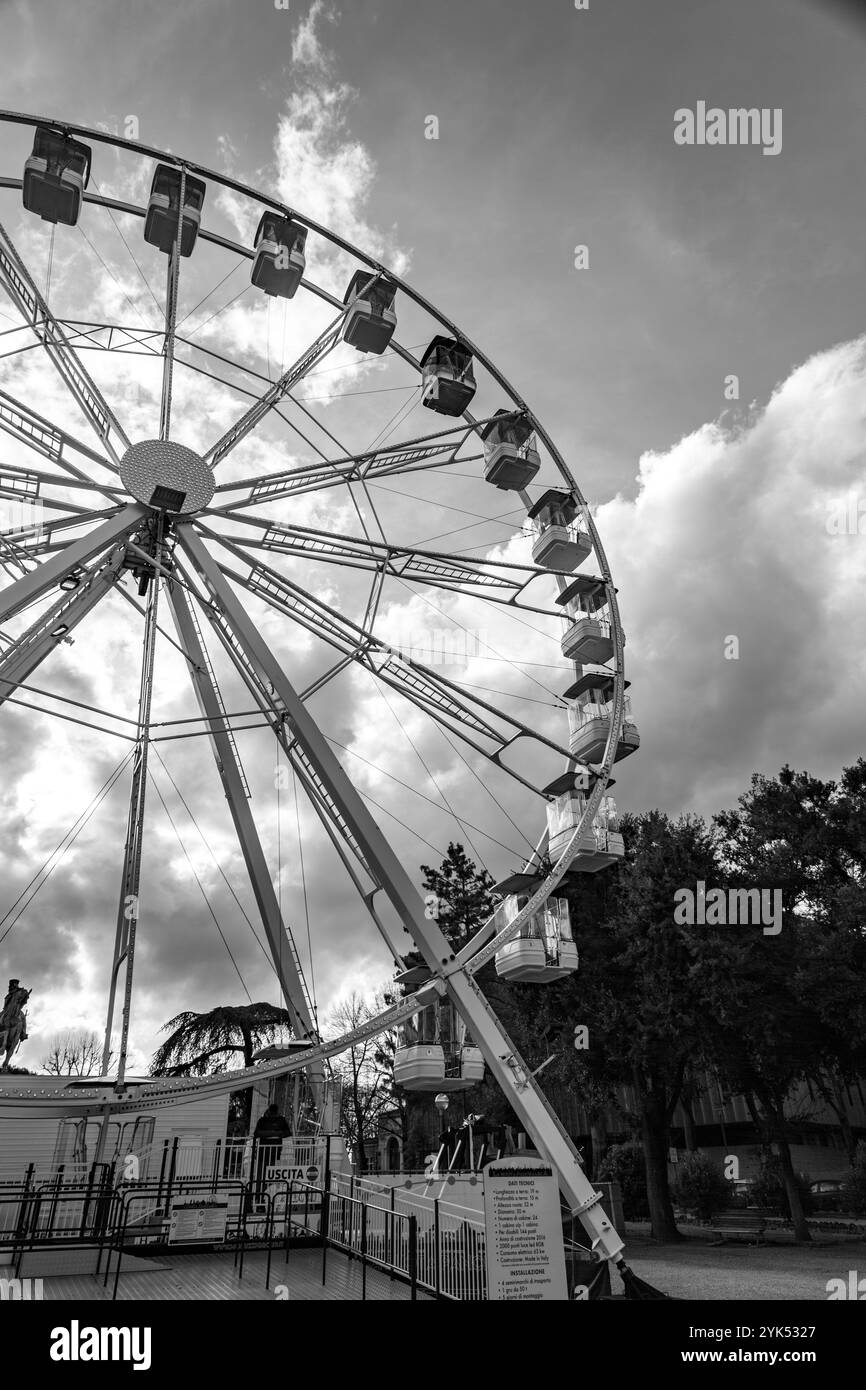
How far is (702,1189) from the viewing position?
3984 centimetres

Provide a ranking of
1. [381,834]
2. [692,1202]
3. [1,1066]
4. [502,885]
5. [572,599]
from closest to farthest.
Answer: [381,834]
[502,885]
[1,1066]
[572,599]
[692,1202]

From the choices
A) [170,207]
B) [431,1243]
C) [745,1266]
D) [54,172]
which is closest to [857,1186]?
[745,1266]

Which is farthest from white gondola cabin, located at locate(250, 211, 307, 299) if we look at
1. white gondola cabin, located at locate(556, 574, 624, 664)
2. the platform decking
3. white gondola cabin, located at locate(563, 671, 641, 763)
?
the platform decking

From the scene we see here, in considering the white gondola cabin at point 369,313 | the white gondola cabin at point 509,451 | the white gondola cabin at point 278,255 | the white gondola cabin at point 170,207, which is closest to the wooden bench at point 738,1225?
the white gondola cabin at point 509,451

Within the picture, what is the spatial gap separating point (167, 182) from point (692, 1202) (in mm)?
41052

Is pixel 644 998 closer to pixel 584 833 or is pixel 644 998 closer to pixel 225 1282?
pixel 584 833

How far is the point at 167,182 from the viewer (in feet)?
67.6

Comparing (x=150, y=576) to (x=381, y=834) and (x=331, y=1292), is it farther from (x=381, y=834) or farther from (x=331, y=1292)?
(x=331, y=1292)

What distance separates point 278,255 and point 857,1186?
116 feet

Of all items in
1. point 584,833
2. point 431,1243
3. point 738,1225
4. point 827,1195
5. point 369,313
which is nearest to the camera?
point 431,1243

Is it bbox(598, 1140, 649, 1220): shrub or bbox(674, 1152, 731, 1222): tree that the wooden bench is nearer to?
bbox(674, 1152, 731, 1222): tree

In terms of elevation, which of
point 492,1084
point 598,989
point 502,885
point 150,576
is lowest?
point 492,1084

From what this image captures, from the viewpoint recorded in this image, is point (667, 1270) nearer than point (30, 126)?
No
